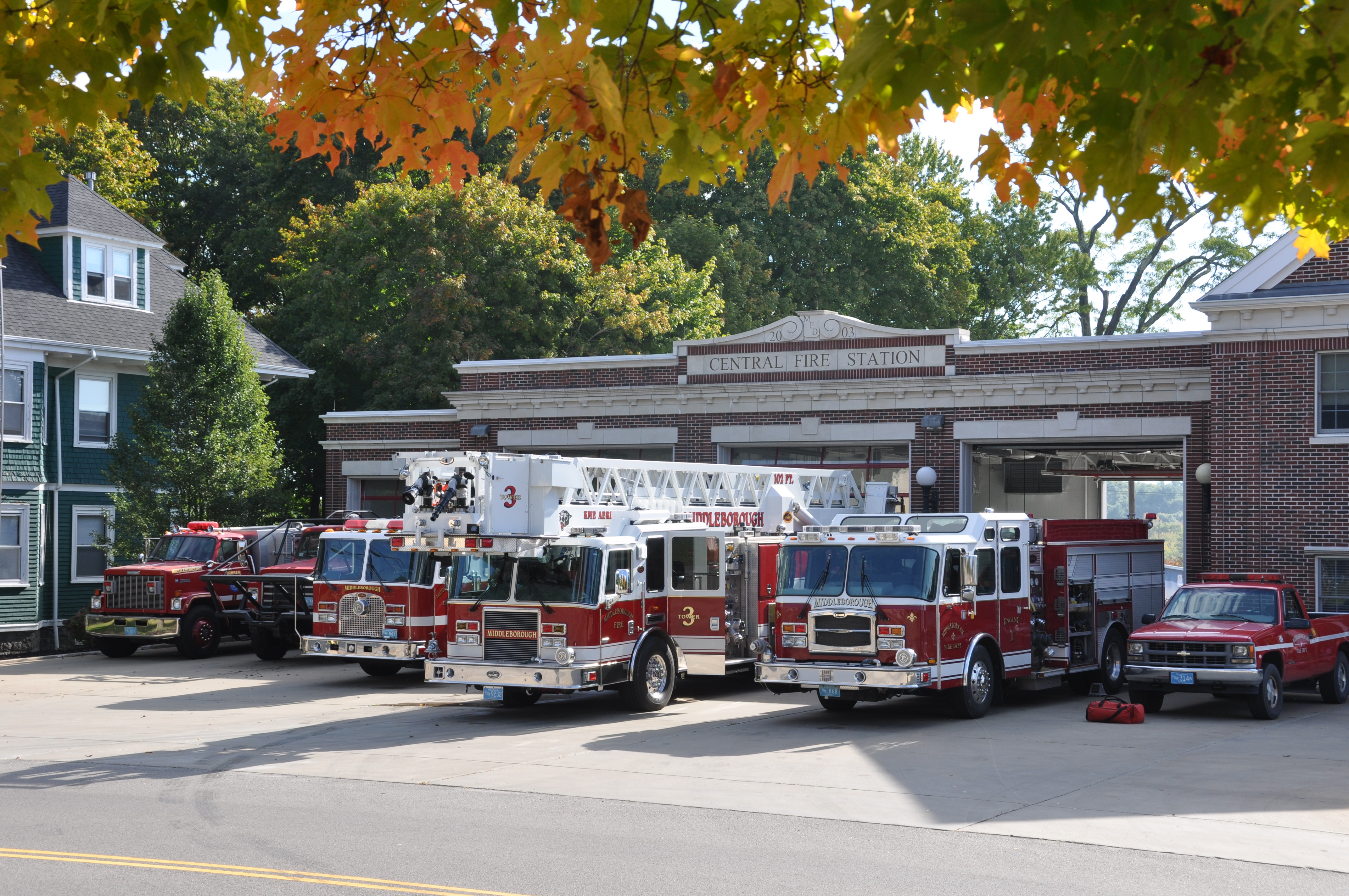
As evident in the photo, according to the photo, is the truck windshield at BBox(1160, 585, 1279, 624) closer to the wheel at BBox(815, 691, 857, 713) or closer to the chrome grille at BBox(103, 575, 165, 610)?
the wheel at BBox(815, 691, 857, 713)

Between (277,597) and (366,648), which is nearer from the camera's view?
(366,648)

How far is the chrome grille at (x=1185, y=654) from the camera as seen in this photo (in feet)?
58.4

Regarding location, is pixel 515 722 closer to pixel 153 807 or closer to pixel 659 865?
pixel 153 807

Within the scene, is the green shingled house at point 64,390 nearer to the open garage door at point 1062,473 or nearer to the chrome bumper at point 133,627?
the chrome bumper at point 133,627

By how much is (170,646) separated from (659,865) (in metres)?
24.2

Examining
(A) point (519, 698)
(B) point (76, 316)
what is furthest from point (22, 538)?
(A) point (519, 698)

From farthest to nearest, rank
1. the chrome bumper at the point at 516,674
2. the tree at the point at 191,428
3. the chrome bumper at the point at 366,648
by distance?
the tree at the point at 191,428, the chrome bumper at the point at 366,648, the chrome bumper at the point at 516,674

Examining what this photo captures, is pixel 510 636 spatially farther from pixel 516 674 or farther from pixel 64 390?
pixel 64 390

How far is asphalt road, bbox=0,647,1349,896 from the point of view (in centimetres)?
912

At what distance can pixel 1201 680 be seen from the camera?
17766 millimetres

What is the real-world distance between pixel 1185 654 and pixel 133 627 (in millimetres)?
19396

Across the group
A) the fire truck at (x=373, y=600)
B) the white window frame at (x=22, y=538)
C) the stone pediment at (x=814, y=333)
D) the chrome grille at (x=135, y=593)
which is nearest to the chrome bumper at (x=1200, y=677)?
the fire truck at (x=373, y=600)

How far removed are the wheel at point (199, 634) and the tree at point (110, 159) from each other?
61.6 ft

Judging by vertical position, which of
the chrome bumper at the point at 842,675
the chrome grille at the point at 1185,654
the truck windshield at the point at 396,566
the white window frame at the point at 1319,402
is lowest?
the chrome bumper at the point at 842,675
